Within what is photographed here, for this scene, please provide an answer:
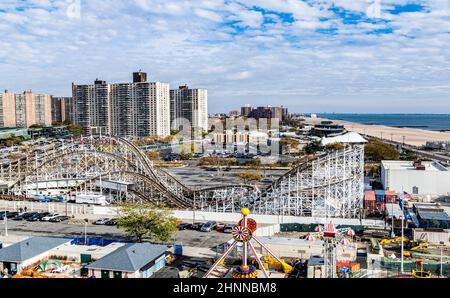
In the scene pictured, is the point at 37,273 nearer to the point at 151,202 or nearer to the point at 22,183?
the point at 151,202

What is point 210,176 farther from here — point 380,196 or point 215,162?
point 380,196

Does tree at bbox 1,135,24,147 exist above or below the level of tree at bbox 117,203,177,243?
above

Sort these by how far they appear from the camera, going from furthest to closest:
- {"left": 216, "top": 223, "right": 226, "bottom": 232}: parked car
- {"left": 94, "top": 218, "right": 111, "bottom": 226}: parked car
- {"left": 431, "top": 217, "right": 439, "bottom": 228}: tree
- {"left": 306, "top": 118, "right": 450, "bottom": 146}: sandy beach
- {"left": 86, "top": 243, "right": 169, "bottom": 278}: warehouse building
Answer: {"left": 306, "top": 118, "right": 450, "bottom": 146}: sandy beach → {"left": 94, "top": 218, "right": 111, "bottom": 226}: parked car → {"left": 216, "top": 223, "right": 226, "bottom": 232}: parked car → {"left": 431, "top": 217, "right": 439, "bottom": 228}: tree → {"left": 86, "top": 243, "right": 169, "bottom": 278}: warehouse building

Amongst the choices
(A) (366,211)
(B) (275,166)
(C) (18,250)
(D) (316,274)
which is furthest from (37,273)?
(B) (275,166)

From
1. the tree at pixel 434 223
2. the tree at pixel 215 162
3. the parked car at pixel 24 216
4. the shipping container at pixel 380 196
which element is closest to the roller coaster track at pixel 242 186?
the shipping container at pixel 380 196

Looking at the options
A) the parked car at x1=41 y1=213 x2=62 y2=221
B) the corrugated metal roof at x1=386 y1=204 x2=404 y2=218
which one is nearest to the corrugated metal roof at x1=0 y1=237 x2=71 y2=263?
the parked car at x1=41 y1=213 x2=62 y2=221

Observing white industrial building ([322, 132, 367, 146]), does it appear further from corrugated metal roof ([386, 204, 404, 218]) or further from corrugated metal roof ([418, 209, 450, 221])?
corrugated metal roof ([418, 209, 450, 221])
